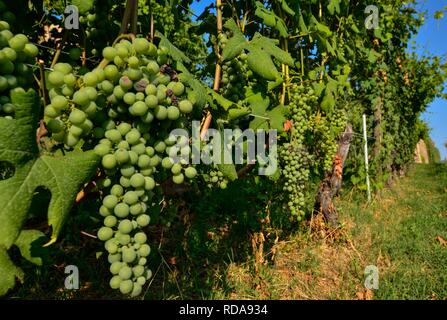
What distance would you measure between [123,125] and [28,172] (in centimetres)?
31

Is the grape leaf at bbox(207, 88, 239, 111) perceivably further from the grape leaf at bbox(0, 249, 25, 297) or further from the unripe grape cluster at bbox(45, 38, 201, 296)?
the grape leaf at bbox(0, 249, 25, 297)

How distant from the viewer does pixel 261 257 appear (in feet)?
11.7

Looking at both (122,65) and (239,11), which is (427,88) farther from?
(122,65)

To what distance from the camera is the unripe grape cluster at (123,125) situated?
45.4 inches

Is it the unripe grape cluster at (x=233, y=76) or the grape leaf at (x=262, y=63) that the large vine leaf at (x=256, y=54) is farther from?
the unripe grape cluster at (x=233, y=76)

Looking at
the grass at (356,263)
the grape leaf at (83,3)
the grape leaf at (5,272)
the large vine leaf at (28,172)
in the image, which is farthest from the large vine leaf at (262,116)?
the grass at (356,263)

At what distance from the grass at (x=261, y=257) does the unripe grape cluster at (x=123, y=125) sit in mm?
1062

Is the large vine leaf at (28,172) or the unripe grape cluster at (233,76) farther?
the unripe grape cluster at (233,76)

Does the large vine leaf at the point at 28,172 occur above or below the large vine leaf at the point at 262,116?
below

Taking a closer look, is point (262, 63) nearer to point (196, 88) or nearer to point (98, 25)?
point (196, 88)

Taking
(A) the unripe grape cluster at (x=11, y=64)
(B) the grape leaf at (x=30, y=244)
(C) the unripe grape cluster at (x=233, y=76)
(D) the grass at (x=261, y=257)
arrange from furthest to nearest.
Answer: (D) the grass at (x=261, y=257) < (C) the unripe grape cluster at (x=233, y=76) < (B) the grape leaf at (x=30, y=244) < (A) the unripe grape cluster at (x=11, y=64)

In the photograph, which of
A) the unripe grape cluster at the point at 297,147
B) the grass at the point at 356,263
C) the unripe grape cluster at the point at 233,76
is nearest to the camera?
the unripe grape cluster at the point at 233,76
